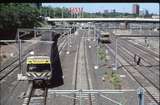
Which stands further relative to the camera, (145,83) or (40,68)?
(145,83)

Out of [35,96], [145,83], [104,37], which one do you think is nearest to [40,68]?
[35,96]

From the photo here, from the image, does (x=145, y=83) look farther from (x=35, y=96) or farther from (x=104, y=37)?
(x=104, y=37)

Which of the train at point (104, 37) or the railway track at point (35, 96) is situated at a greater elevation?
the railway track at point (35, 96)

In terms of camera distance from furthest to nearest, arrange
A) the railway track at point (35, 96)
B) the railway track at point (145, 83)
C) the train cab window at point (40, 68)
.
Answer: the train cab window at point (40, 68) → the railway track at point (145, 83) → the railway track at point (35, 96)

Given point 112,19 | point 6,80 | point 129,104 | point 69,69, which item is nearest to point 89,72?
point 69,69

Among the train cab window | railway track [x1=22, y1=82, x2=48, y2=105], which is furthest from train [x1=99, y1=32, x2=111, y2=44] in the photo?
railway track [x1=22, y1=82, x2=48, y2=105]

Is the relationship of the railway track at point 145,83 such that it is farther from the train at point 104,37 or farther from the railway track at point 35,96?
the train at point 104,37

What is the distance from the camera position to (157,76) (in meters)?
52.0

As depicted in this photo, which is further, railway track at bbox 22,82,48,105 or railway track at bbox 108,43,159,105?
railway track at bbox 108,43,159,105

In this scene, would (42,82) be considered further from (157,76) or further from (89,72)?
(157,76)

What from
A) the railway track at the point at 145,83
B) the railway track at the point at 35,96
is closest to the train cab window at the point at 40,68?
the railway track at the point at 35,96

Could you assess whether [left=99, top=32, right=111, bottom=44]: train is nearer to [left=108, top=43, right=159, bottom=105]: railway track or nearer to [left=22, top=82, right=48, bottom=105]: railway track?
[left=108, top=43, right=159, bottom=105]: railway track

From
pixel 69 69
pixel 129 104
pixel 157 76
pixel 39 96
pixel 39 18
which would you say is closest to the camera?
pixel 129 104

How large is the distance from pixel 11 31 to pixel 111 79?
54872 millimetres
